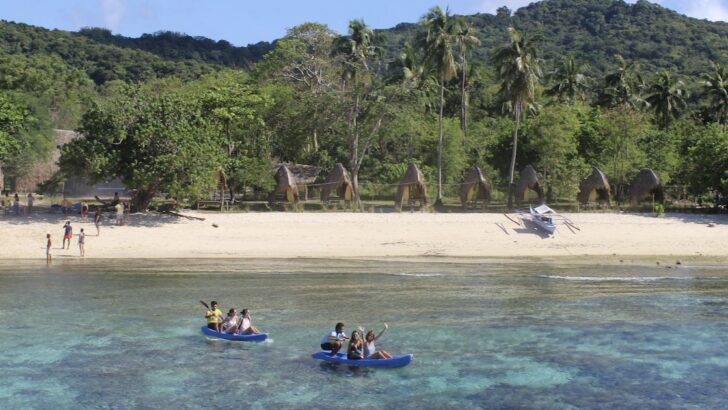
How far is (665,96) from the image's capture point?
2854 inches

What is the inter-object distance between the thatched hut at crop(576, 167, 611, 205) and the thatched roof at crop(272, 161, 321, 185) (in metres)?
19.5

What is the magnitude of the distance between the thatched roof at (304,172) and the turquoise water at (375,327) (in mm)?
22566

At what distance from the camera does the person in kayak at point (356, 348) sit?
65.9ft

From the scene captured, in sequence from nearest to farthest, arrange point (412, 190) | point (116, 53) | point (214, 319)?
point (214, 319) < point (412, 190) < point (116, 53)

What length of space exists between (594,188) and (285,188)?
19.9 meters

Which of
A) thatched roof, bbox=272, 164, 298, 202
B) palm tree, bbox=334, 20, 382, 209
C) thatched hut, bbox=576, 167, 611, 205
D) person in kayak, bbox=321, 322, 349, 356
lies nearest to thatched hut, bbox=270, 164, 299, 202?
thatched roof, bbox=272, 164, 298, 202

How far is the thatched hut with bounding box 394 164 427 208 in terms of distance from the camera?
164 feet

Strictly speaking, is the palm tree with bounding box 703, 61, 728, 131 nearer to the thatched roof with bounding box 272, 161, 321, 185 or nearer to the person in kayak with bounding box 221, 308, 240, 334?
the thatched roof with bounding box 272, 161, 321, 185

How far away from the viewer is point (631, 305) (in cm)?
2742

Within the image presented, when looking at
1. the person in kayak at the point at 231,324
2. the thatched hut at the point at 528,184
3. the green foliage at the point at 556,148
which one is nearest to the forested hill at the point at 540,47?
the green foliage at the point at 556,148

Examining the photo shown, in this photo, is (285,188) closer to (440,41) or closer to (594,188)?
(440,41)

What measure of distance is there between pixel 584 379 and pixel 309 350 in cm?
745

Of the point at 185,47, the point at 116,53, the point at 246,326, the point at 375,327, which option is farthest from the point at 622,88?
the point at 185,47

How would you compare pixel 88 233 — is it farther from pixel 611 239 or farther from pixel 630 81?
pixel 630 81
